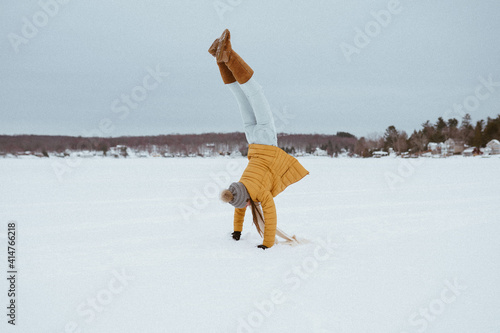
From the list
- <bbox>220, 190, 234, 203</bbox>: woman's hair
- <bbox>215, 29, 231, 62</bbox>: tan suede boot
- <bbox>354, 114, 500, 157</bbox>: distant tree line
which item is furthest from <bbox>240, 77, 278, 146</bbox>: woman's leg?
<bbox>354, 114, 500, 157</bbox>: distant tree line

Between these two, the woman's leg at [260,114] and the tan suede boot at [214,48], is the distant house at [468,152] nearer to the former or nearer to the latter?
the woman's leg at [260,114]

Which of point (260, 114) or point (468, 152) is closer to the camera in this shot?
point (260, 114)

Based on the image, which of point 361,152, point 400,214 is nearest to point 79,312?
point 400,214

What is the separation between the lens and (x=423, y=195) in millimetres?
8602

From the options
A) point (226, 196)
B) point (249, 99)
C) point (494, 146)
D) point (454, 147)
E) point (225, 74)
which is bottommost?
point (226, 196)

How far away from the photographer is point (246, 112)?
4.09 metres

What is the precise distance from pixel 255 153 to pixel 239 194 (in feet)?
2.17

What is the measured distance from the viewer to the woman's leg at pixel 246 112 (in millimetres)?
3992

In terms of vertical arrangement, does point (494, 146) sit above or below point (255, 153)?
above

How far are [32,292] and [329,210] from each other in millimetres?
5083

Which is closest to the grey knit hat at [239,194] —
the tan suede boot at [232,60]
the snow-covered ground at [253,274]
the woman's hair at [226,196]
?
the woman's hair at [226,196]

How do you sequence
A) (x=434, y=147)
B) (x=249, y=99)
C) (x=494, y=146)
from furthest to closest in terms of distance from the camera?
(x=434, y=147)
(x=494, y=146)
(x=249, y=99)

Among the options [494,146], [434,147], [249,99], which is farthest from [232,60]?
[434,147]

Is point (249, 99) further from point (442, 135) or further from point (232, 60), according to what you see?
point (442, 135)
